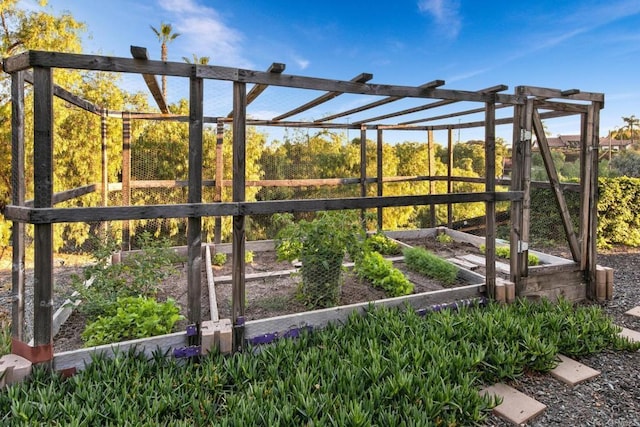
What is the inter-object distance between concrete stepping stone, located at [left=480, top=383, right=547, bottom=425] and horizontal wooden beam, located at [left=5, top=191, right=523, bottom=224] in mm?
1600

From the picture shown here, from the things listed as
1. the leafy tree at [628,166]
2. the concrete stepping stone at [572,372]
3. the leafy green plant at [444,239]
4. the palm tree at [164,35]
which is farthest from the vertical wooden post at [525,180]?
the palm tree at [164,35]

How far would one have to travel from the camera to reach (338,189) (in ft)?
30.8

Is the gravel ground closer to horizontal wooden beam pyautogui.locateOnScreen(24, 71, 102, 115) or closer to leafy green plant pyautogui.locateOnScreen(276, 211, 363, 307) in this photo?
leafy green plant pyautogui.locateOnScreen(276, 211, 363, 307)

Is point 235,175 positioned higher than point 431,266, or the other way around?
point 235,175

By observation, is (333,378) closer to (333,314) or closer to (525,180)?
(333,314)

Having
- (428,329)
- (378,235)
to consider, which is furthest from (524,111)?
(378,235)

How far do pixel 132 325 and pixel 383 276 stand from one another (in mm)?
2393

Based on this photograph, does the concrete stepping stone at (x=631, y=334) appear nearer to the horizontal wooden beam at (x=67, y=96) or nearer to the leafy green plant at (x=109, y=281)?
the leafy green plant at (x=109, y=281)

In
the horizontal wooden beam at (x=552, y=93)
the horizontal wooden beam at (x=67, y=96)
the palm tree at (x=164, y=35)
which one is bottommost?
the horizontal wooden beam at (x=67, y=96)

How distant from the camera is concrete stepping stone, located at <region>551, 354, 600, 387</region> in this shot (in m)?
2.52

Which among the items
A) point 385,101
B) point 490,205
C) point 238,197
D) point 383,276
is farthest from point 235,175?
point 490,205

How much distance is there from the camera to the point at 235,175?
2.77 metres

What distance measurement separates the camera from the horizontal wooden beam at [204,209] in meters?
2.31

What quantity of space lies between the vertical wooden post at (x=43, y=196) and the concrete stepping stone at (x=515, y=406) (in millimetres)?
2698
